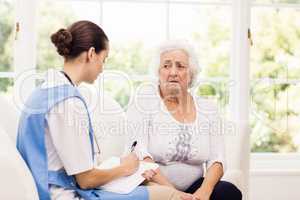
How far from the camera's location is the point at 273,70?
3.63m

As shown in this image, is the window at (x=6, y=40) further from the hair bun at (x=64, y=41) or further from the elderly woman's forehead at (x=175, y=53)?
the hair bun at (x=64, y=41)

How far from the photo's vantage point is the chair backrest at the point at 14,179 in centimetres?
158

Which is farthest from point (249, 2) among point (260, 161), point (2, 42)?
point (2, 42)

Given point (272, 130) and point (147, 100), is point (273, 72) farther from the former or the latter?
point (147, 100)

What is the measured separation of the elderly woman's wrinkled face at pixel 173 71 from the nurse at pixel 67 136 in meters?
0.55

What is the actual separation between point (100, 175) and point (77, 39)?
55 centimetres

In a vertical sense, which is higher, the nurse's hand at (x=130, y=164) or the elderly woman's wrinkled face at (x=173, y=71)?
the elderly woman's wrinkled face at (x=173, y=71)

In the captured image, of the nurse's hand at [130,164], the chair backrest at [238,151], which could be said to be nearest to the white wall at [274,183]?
the chair backrest at [238,151]

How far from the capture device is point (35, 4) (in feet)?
10.9

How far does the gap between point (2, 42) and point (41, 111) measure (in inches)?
→ 68.6

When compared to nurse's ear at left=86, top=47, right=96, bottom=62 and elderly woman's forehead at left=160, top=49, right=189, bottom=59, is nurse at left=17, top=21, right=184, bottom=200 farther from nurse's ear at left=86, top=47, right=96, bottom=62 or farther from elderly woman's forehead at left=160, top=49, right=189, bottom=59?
elderly woman's forehead at left=160, top=49, right=189, bottom=59

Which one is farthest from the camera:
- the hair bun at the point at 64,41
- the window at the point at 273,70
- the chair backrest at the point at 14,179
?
the window at the point at 273,70

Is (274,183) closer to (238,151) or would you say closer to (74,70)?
(238,151)

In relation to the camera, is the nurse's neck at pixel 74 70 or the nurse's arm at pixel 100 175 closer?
the nurse's arm at pixel 100 175
